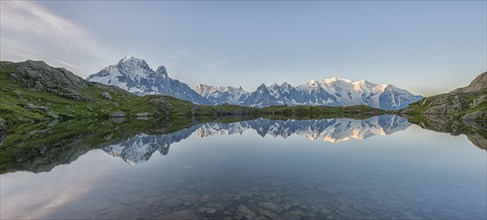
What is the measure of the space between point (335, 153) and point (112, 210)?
3917 centimetres

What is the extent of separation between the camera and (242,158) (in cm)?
4512

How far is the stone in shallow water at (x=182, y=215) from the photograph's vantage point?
759 inches

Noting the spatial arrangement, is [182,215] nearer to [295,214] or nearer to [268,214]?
[268,214]

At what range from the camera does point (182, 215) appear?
19703 mm

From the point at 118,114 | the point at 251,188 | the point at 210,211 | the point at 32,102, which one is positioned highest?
the point at 32,102

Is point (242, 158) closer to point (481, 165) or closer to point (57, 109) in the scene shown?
point (481, 165)

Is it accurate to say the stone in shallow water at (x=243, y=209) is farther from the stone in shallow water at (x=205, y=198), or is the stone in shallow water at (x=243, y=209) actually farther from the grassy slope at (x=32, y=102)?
the grassy slope at (x=32, y=102)

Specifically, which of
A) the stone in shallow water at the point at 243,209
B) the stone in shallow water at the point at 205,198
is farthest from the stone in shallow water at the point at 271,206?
the stone in shallow water at the point at 205,198

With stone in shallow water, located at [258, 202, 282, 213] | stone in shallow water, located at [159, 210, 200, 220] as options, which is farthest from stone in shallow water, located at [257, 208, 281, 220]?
stone in shallow water, located at [159, 210, 200, 220]

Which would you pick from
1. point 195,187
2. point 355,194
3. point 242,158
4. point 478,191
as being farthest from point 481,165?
point 195,187

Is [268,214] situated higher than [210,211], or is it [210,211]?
[210,211]

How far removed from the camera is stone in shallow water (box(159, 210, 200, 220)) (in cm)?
1928

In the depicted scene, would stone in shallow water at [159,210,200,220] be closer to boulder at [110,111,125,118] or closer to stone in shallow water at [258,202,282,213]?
stone in shallow water at [258,202,282,213]

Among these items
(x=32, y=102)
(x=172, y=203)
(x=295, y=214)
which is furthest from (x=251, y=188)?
(x=32, y=102)
